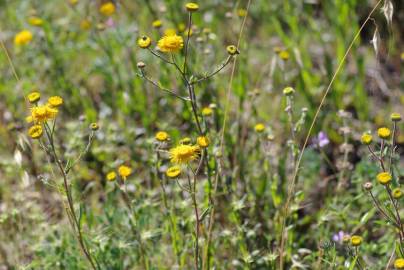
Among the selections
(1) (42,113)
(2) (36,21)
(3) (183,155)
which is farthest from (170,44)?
(2) (36,21)

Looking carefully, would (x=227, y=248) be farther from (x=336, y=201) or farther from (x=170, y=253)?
(x=336, y=201)

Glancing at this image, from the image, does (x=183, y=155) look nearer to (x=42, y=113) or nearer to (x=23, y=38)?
(x=42, y=113)

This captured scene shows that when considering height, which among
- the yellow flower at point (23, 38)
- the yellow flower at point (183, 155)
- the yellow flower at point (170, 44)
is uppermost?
the yellow flower at point (170, 44)

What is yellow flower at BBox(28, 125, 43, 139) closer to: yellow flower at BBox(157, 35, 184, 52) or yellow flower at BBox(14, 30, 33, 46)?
yellow flower at BBox(157, 35, 184, 52)

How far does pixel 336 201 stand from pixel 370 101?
1.23m

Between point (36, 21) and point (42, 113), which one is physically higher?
point (42, 113)

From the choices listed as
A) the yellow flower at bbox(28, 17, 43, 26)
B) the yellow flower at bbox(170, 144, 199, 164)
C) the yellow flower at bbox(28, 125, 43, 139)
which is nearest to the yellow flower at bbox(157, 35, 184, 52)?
the yellow flower at bbox(170, 144, 199, 164)

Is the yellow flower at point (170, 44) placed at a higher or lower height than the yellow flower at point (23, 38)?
higher

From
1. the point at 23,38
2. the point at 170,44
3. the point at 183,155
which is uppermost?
the point at 170,44

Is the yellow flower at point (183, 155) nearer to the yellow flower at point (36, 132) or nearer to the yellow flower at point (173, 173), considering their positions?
the yellow flower at point (173, 173)

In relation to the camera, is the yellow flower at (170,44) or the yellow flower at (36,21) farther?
the yellow flower at (36,21)

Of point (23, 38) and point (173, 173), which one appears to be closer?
point (173, 173)

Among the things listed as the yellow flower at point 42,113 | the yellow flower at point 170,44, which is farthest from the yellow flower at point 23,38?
the yellow flower at point 170,44

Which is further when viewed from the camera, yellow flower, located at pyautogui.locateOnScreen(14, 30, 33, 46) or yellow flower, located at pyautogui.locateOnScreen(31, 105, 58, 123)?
yellow flower, located at pyautogui.locateOnScreen(14, 30, 33, 46)
